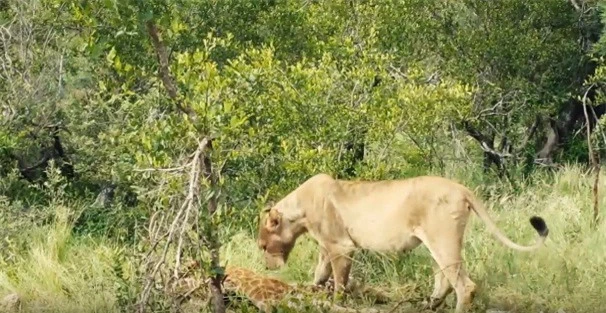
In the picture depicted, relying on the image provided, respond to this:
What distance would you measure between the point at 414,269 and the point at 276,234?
44.5 inches

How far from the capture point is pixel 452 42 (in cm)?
1314

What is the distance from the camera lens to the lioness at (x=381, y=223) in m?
6.41

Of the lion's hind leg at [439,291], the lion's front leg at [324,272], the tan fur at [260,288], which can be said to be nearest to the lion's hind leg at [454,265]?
the lion's hind leg at [439,291]

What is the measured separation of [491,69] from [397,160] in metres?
4.01

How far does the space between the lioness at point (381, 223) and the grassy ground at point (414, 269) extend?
0.33 meters

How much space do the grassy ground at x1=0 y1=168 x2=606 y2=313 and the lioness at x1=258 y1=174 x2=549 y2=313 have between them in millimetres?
332

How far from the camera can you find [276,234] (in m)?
7.13

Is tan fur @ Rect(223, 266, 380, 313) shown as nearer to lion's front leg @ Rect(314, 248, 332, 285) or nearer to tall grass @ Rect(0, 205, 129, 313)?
lion's front leg @ Rect(314, 248, 332, 285)

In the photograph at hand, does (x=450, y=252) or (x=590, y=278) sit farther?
(x=590, y=278)

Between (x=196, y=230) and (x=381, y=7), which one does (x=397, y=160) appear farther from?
(x=196, y=230)

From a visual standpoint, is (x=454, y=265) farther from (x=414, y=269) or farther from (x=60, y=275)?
(x=60, y=275)

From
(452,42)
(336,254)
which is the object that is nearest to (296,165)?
(336,254)

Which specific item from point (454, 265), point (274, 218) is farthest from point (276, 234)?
point (454, 265)

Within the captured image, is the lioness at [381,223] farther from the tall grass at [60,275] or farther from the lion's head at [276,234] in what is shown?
the tall grass at [60,275]
